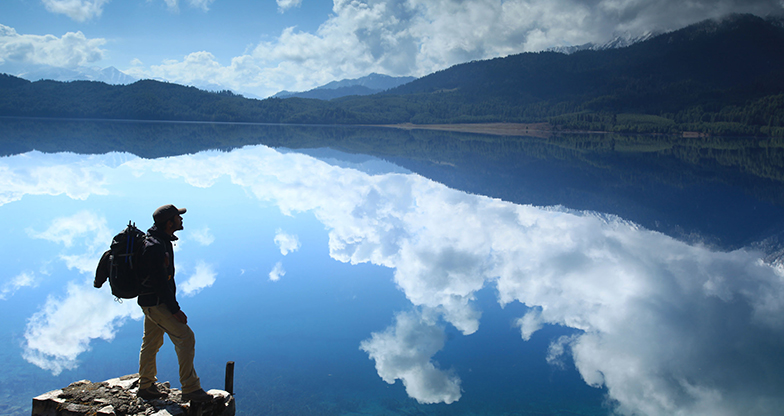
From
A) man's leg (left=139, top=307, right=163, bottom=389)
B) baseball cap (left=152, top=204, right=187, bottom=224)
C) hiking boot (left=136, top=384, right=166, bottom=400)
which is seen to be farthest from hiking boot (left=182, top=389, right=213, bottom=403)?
baseball cap (left=152, top=204, right=187, bottom=224)

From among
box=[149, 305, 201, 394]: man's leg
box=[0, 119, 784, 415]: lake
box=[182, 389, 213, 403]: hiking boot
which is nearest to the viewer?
box=[149, 305, 201, 394]: man's leg

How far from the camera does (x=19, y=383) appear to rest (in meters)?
6.09

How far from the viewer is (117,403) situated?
4828 millimetres

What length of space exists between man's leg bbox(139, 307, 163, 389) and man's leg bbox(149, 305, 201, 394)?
0.82 feet

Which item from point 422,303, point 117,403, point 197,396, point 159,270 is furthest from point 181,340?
point 422,303

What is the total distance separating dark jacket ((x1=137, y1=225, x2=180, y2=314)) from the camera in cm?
439

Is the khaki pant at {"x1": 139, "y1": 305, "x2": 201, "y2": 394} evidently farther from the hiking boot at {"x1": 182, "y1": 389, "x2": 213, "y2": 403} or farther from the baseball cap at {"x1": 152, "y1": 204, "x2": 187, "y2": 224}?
the baseball cap at {"x1": 152, "y1": 204, "x2": 187, "y2": 224}

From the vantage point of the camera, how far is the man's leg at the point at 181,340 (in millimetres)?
4680

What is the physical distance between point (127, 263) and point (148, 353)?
3.85ft

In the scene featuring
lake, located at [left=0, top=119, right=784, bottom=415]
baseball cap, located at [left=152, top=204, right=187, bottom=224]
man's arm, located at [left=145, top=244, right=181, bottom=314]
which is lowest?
lake, located at [left=0, top=119, right=784, bottom=415]

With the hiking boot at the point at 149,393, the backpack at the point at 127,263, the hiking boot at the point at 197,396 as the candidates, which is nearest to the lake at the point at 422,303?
the hiking boot at the point at 197,396

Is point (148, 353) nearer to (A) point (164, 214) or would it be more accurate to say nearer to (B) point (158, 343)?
(B) point (158, 343)

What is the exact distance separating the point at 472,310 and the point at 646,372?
3.12 metres

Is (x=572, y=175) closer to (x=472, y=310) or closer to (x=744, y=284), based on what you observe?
(x=744, y=284)
